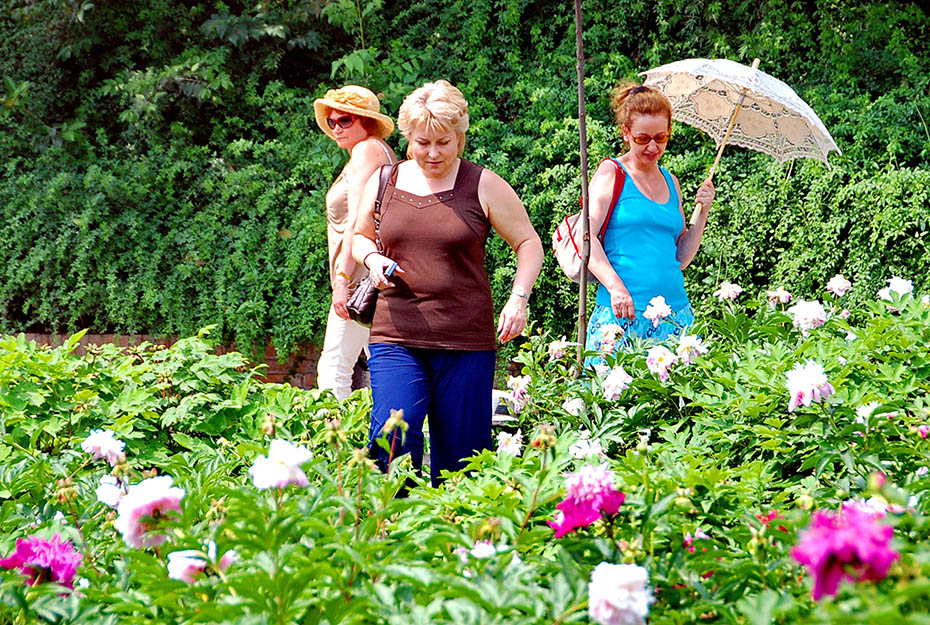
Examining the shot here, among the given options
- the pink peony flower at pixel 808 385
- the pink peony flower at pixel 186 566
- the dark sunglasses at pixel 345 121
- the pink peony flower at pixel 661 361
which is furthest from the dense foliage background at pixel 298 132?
the pink peony flower at pixel 186 566

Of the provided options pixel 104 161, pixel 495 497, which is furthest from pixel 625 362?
pixel 104 161

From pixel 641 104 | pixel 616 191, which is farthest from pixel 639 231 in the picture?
pixel 641 104

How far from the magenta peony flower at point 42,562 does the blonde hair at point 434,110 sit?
169cm

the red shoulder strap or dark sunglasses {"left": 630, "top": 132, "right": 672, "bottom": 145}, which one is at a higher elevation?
dark sunglasses {"left": 630, "top": 132, "right": 672, "bottom": 145}

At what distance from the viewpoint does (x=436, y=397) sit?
2951 mm

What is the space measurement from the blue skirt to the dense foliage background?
2.14m

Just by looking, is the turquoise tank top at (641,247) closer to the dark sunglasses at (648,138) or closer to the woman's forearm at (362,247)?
the dark sunglasses at (648,138)

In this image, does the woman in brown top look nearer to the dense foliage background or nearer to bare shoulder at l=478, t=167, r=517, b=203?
bare shoulder at l=478, t=167, r=517, b=203

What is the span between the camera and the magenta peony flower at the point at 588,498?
1360 millimetres

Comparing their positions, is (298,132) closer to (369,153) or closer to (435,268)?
(369,153)

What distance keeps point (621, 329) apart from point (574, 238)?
0.47m

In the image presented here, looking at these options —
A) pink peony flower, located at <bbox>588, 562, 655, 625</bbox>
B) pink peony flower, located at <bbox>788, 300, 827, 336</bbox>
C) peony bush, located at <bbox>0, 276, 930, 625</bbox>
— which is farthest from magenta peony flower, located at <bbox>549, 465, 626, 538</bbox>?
pink peony flower, located at <bbox>788, 300, 827, 336</bbox>

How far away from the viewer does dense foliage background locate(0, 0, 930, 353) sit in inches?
227

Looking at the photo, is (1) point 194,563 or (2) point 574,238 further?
(2) point 574,238
